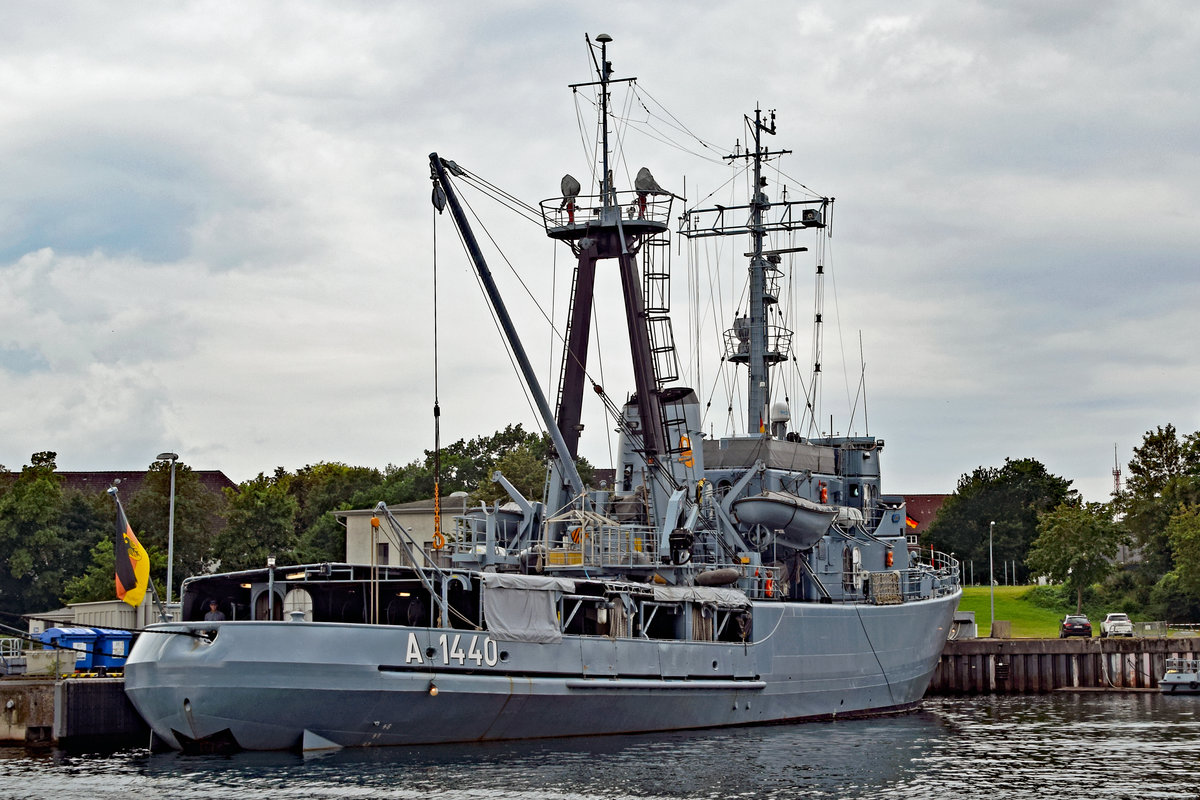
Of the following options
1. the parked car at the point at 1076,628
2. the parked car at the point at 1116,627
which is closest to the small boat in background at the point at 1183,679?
the parked car at the point at 1116,627

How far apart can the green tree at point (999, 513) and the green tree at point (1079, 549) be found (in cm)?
1833

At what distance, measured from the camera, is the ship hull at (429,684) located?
26781mm

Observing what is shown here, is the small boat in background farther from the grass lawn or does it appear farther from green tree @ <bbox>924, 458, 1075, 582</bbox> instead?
green tree @ <bbox>924, 458, 1075, 582</bbox>

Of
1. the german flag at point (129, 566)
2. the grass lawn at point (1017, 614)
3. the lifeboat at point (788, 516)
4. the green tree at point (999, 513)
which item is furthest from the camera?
the green tree at point (999, 513)

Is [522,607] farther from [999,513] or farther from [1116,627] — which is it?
[999,513]

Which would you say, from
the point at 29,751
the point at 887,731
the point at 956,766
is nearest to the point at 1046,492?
the point at 887,731

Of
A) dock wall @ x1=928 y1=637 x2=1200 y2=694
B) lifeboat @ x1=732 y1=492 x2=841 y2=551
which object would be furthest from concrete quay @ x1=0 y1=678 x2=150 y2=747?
dock wall @ x1=928 y1=637 x2=1200 y2=694

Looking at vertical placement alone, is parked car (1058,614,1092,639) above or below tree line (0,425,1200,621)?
below

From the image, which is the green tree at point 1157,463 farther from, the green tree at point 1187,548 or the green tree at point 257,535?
the green tree at point 257,535

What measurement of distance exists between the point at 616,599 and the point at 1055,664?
2600cm

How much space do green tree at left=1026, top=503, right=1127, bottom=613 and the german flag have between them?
50852 millimetres

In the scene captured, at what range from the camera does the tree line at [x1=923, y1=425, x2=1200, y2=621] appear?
240 ft

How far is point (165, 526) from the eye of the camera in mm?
68812

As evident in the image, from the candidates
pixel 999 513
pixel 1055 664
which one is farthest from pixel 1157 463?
pixel 1055 664
